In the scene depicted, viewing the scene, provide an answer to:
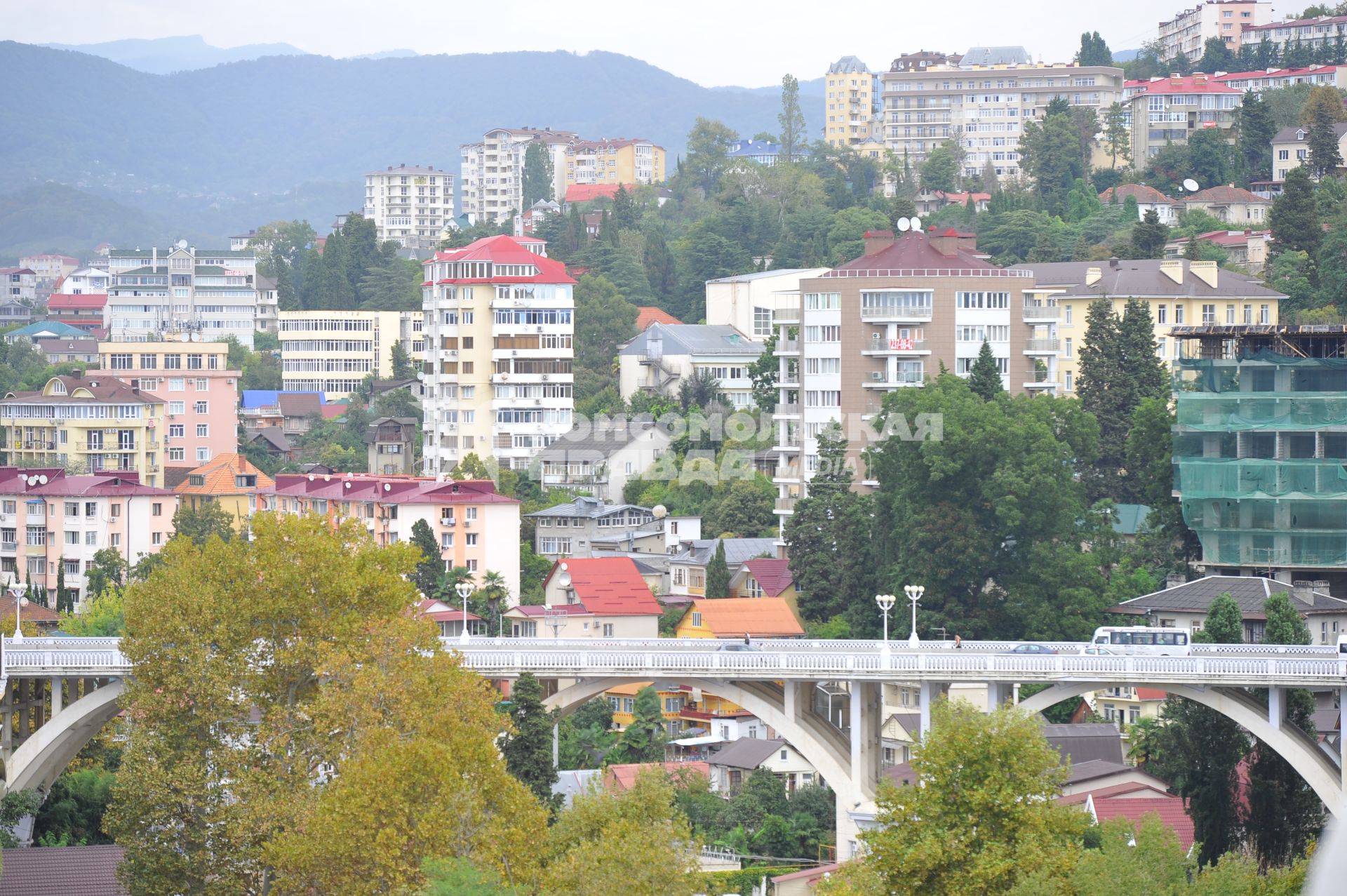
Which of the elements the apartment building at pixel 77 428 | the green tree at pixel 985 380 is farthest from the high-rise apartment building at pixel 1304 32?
the apartment building at pixel 77 428

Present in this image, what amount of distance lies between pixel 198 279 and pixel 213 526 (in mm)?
84180

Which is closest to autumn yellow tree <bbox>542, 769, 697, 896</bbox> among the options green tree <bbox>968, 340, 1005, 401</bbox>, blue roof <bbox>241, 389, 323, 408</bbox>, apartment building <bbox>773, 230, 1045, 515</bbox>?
green tree <bbox>968, 340, 1005, 401</bbox>

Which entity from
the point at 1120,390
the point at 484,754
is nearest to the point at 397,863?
the point at 484,754

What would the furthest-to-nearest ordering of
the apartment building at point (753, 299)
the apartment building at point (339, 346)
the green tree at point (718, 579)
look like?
the apartment building at point (339, 346)
the apartment building at point (753, 299)
the green tree at point (718, 579)

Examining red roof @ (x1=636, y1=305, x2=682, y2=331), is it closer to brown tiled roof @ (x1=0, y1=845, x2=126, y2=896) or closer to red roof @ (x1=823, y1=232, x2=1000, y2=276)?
red roof @ (x1=823, y1=232, x2=1000, y2=276)

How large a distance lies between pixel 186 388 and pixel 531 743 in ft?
264

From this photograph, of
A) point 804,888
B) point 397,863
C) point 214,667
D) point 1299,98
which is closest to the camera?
point 397,863

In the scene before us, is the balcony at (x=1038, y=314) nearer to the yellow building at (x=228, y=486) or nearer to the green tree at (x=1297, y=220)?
the green tree at (x=1297, y=220)

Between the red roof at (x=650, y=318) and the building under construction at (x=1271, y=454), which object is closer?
the building under construction at (x=1271, y=454)

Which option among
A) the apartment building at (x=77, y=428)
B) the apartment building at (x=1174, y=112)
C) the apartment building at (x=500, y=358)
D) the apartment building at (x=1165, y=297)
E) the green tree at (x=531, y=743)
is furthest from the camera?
the apartment building at (x=1174, y=112)

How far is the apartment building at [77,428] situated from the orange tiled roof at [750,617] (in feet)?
150

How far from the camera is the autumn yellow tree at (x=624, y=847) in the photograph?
42.2 m

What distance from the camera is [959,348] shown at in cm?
10150

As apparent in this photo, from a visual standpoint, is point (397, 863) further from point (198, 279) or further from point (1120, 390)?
point (198, 279)
